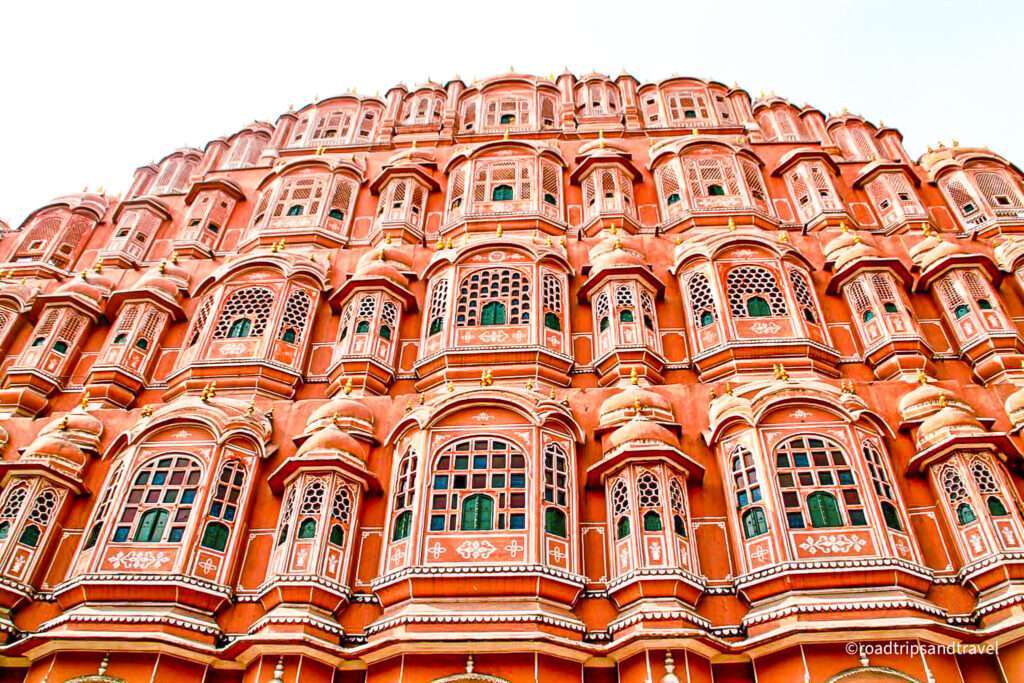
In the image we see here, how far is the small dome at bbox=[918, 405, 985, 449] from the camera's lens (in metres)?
15.3

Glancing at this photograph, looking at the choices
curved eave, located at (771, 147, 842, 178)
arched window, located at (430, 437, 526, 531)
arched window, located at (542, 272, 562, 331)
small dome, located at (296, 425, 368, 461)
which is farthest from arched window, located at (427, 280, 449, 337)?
curved eave, located at (771, 147, 842, 178)

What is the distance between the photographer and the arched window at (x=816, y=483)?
14.4 metres

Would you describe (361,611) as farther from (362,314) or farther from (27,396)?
(27,396)

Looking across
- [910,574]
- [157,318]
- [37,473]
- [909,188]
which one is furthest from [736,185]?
[37,473]

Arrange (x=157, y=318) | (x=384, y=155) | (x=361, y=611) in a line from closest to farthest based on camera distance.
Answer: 1. (x=361, y=611)
2. (x=157, y=318)
3. (x=384, y=155)

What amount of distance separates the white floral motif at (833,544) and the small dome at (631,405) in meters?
3.67

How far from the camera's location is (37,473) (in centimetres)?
1612

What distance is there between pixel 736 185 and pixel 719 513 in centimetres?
1169

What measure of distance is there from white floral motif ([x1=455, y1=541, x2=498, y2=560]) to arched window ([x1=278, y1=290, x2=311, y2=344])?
7.74 metres

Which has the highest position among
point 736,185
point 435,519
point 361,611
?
point 736,185

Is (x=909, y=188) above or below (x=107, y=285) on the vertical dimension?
above

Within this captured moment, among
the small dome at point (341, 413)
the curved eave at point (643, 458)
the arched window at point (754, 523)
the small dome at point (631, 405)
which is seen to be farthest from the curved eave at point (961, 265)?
the small dome at point (341, 413)

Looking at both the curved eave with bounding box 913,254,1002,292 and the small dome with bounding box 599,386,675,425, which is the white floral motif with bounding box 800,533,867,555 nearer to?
the small dome with bounding box 599,386,675,425

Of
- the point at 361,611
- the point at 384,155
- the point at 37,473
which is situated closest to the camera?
the point at 361,611
